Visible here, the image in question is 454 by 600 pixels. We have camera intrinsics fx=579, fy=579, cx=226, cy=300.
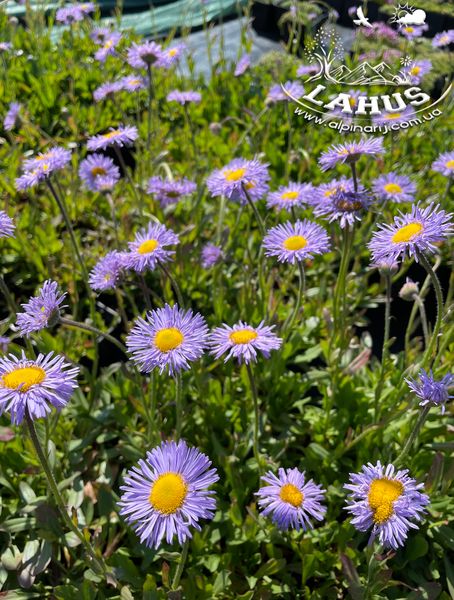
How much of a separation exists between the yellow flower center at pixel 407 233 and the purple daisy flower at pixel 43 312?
812 mm

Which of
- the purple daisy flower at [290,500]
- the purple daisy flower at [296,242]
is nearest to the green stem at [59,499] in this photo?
the purple daisy flower at [290,500]

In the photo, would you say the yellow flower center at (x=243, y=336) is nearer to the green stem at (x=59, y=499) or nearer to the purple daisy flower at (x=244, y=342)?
the purple daisy flower at (x=244, y=342)

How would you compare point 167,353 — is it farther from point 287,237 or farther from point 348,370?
point 348,370

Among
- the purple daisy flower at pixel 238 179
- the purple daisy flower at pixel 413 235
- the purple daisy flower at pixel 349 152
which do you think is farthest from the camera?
the purple daisy flower at pixel 238 179

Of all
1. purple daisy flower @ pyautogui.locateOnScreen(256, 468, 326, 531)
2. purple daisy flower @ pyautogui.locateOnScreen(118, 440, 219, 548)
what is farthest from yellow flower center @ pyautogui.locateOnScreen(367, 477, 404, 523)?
purple daisy flower @ pyautogui.locateOnScreen(118, 440, 219, 548)

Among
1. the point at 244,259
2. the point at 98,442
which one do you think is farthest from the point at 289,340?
the point at 98,442

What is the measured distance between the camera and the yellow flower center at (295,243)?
5.53ft

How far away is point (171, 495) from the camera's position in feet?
3.74

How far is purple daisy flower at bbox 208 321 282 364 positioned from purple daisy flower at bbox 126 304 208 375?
0.08 m

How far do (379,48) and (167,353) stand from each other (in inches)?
117

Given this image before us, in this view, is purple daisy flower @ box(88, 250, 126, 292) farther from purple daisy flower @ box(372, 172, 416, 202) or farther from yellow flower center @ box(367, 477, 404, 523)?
purple daisy flower @ box(372, 172, 416, 202)

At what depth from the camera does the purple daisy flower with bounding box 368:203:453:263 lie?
1.31m

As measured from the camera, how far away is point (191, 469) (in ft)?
3.83
